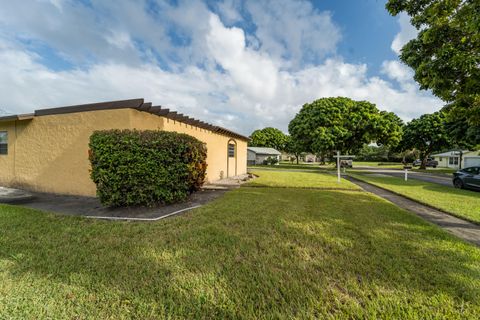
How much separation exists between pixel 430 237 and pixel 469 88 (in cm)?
409

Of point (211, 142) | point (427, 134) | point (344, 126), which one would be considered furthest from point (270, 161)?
point (211, 142)

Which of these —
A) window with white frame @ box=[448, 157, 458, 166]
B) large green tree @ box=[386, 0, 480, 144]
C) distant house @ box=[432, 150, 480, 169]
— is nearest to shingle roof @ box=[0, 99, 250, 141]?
large green tree @ box=[386, 0, 480, 144]

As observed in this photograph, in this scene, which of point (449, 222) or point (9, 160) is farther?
point (9, 160)

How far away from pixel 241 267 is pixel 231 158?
39.1ft

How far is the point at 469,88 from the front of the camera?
513cm

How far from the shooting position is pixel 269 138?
55.0 m

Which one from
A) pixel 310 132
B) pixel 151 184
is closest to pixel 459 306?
pixel 151 184

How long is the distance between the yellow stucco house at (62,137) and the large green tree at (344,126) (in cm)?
1962

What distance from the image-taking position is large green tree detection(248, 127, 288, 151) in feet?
179

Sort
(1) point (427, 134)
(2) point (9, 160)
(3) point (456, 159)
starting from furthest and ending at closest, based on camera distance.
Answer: (3) point (456, 159) < (1) point (427, 134) < (2) point (9, 160)

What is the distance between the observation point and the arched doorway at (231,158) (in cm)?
1419

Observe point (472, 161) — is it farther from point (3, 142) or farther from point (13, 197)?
point (3, 142)

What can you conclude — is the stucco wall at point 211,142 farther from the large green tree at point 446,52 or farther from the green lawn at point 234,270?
the large green tree at point 446,52

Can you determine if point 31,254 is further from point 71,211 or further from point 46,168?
point 46,168
